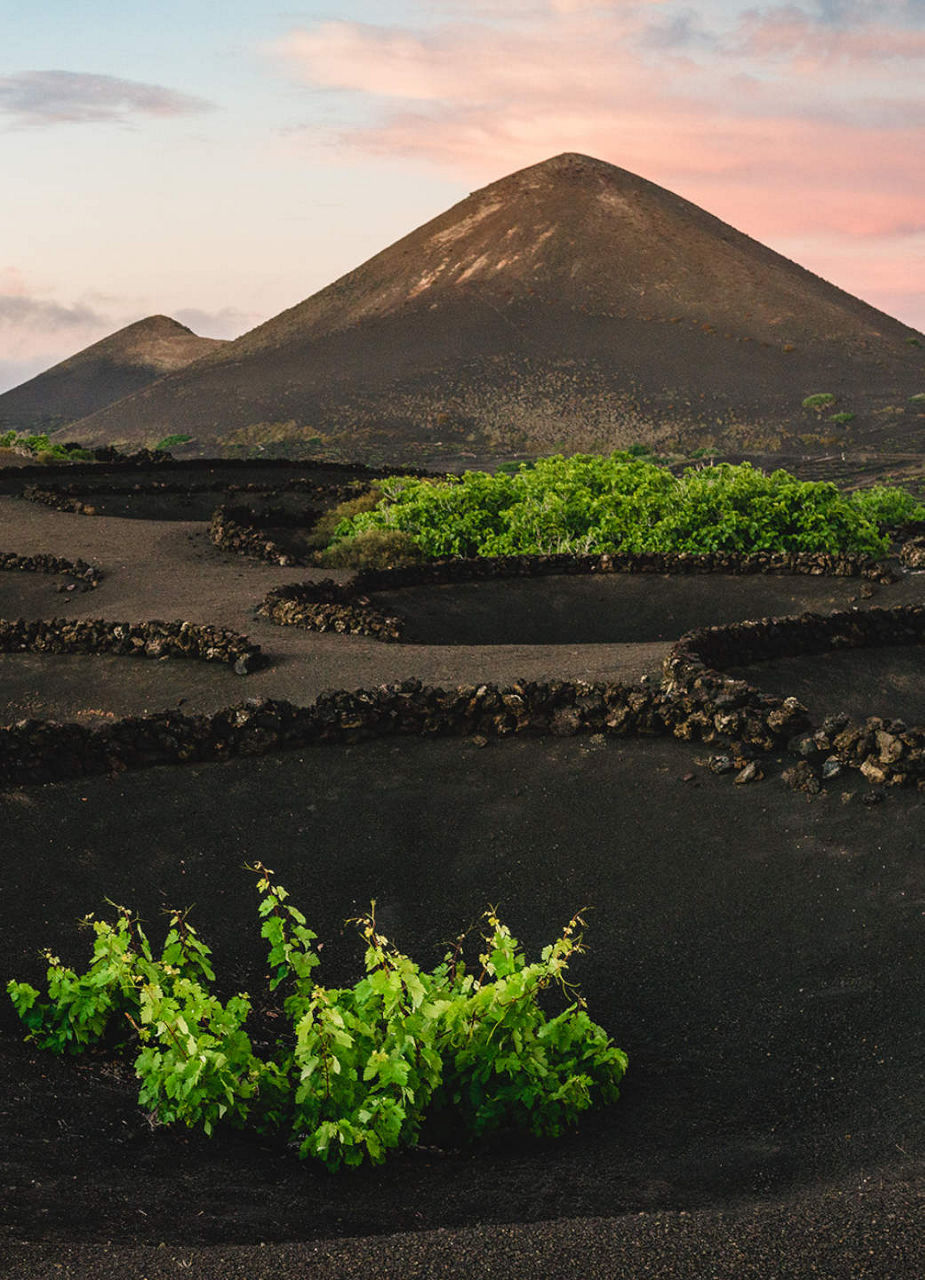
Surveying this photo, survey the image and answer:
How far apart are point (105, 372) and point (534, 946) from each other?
168346mm

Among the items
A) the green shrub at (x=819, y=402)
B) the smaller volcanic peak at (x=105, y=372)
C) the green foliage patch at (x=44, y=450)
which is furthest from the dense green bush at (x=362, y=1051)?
the smaller volcanic peak at (x=105, y=372)

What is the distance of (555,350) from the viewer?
97438mm

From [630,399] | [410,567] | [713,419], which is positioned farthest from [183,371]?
[410,567]

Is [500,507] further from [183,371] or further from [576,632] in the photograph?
[183,371]

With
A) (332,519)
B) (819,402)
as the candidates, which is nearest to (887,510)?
(332,519)

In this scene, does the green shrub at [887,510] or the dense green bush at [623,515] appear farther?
the green shrub at [887,510]

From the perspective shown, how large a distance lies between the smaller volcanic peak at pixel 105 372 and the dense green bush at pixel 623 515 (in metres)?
126

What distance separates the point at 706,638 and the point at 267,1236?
9286mm

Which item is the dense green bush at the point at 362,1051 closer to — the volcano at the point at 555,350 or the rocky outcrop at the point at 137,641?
the rocky outcrop at the point at 137,641

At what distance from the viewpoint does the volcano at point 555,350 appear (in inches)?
3226

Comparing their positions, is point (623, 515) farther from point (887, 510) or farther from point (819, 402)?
point (819, 402)

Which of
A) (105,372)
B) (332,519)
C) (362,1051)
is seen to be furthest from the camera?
(105,372)

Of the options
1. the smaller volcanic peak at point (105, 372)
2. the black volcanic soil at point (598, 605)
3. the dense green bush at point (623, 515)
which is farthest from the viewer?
the smaller volcanic peak at point (105, 372)

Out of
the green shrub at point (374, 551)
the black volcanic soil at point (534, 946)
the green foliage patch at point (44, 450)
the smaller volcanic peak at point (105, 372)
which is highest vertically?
the smaller volcanic peak at point (105, 372)
